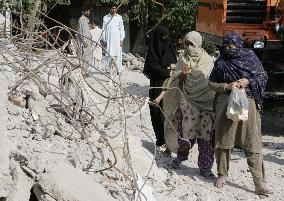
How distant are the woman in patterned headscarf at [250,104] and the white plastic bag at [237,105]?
0.08 meters

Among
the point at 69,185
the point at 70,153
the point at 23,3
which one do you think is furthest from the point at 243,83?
the point at 23,3

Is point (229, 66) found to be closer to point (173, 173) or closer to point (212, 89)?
point (212, 89)

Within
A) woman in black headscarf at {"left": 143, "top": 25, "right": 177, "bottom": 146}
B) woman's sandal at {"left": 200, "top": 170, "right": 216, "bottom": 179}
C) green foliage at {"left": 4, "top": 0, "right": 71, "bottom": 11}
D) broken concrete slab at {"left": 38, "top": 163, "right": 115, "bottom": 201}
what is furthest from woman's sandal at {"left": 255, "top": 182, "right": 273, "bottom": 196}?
green foliage at {"left": 4, "top": 0, "right": 71, "bottom": 11}

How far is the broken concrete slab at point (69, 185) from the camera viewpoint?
3.57m

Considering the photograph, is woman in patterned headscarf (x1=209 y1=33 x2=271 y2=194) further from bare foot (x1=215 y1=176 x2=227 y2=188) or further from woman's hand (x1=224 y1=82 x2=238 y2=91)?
bare foot (x1=215 y1=176 x2=227 y2=188)

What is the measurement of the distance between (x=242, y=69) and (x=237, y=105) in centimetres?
44

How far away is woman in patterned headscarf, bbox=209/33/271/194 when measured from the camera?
5.84 m

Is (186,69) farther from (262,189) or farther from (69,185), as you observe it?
(69,185)

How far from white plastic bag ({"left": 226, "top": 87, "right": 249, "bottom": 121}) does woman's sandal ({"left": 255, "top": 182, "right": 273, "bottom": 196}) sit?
2.37 ft

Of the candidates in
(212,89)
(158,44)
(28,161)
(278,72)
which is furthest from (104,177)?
(278,72)

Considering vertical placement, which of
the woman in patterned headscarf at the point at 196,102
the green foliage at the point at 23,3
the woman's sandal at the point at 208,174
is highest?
the green foliage at the point at 23,3

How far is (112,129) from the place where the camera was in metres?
6.23

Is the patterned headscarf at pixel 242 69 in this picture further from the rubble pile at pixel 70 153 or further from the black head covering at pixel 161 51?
the black head covering at pixel 161 51

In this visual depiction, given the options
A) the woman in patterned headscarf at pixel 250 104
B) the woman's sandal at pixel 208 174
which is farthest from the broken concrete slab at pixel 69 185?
the woman's sandal at pixel 208 174
